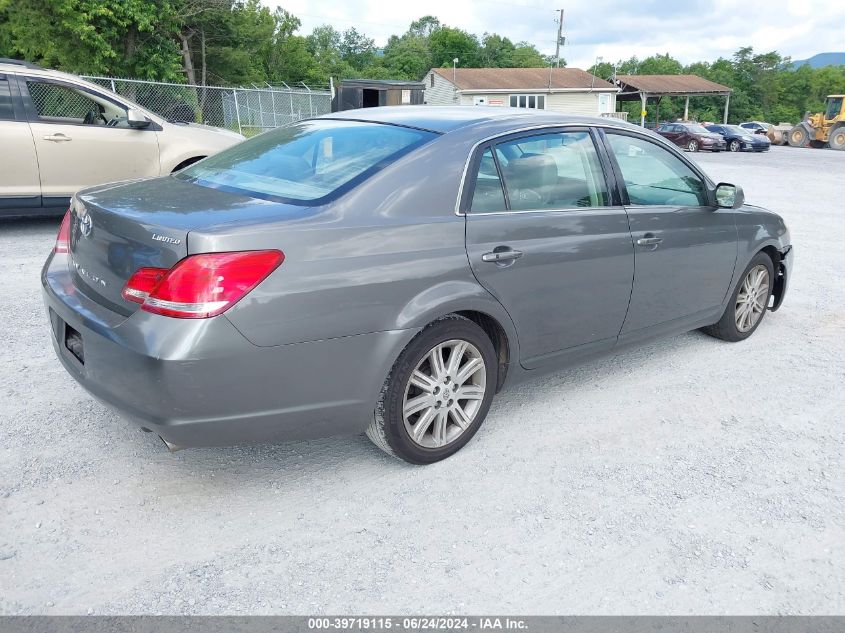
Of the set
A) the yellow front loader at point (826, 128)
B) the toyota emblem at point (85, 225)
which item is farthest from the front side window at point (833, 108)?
the toyota emblem at point (85, 225)

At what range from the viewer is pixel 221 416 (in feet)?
9.04

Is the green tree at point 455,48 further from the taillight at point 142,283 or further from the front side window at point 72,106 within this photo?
the taillight at point 142,283

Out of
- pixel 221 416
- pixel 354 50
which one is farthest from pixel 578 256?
pixel 354 50

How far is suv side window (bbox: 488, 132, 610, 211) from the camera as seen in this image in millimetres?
3604

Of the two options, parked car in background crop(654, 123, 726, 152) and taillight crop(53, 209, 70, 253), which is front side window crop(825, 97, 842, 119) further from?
taillight crop(53, 209, 70, 253)

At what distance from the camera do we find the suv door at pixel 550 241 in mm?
3438

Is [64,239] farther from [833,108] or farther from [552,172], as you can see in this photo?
[833,108]

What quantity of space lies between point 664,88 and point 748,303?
205 feet

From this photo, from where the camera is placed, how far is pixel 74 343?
3.17 metres

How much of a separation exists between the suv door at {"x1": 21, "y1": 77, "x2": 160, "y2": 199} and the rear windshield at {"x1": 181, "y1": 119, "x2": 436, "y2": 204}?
488 cm

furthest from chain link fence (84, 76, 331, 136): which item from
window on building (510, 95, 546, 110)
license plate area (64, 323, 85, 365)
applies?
window on building (510, 95, 546, 110)

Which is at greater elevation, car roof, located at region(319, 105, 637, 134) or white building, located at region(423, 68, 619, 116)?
white building, located at region(423, 68, 619, 116)

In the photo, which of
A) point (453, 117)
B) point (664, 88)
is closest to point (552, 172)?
point (453, 117)

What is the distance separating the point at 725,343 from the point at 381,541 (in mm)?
3429
